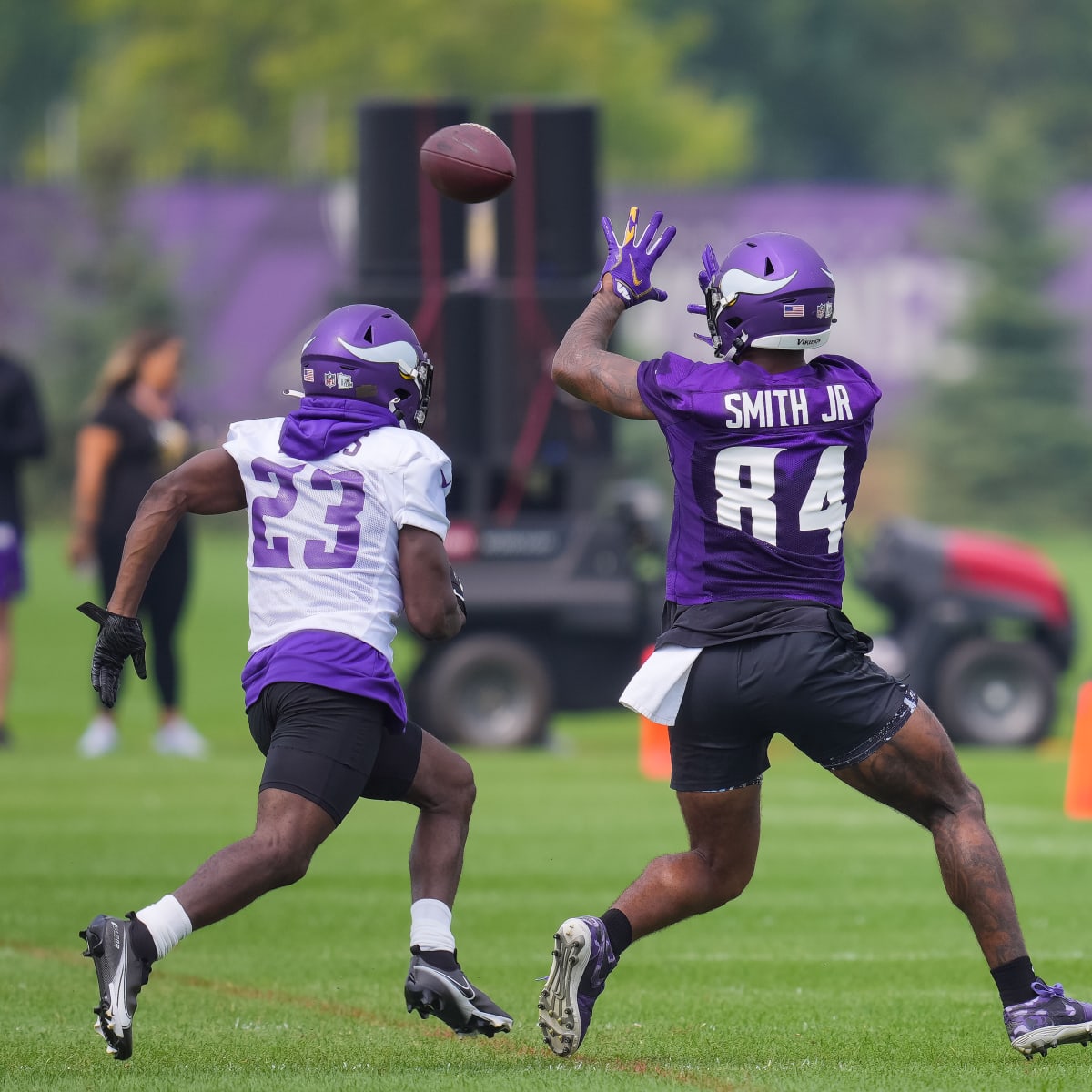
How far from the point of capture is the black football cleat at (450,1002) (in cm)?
568

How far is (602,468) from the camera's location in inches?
597

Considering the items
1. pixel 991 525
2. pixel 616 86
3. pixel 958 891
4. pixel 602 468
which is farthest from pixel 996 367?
pixel 958 891

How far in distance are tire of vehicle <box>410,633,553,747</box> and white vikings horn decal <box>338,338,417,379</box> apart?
8377mm

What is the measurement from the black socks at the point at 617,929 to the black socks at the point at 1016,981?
881 mm

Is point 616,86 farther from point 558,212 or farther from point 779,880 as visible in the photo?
point 779,880

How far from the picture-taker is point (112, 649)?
233 inches

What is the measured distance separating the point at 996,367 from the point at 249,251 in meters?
13.2

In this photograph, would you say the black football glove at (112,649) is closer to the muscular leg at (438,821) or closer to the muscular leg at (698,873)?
the muscular leg at (438,821)

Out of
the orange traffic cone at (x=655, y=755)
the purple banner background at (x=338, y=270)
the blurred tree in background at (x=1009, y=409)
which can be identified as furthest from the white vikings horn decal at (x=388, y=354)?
the blurred tree in background at (x=1009, y=409)

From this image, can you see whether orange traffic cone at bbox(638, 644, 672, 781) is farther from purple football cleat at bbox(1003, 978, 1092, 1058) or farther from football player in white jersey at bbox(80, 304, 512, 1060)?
purple football cleat at bbox(1003, 978, 1092, 1058)

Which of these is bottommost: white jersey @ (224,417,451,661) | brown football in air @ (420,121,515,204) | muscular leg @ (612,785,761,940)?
muscular leg @ (612,785,761,940)

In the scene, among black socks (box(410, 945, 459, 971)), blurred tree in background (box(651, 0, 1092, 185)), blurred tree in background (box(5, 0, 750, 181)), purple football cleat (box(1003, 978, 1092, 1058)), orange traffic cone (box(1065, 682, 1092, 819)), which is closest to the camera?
purple football cleat (box(1003, 978, 1092, 1058))

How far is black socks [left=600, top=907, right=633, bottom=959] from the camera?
5.83 m

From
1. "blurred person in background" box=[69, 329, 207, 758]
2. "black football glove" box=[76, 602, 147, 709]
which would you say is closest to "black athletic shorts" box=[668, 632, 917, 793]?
"black football glove" box=[76, 602, 147, 709]
